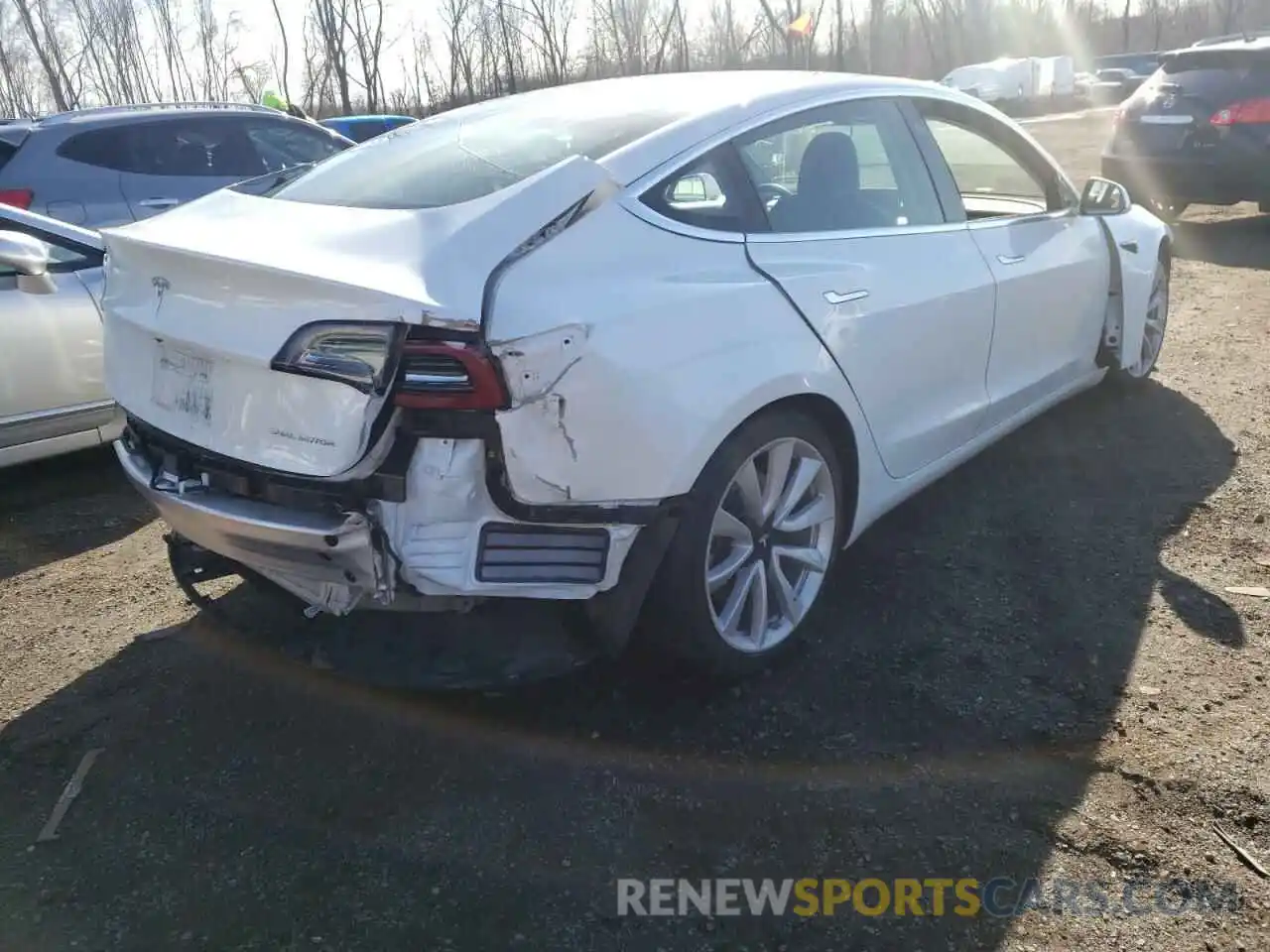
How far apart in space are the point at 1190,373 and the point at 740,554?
3.79m

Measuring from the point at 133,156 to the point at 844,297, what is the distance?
631cm

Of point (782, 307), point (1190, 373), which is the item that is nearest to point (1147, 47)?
point (1190, 373)

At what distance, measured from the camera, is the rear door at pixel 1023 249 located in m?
3.81

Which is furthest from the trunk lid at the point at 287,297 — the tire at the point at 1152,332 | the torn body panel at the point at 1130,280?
the tire at the point at 1152,332

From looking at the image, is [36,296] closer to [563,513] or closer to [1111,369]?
[563,513]

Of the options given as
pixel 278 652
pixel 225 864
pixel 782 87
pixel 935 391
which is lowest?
pixel 225 864

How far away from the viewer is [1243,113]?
8.56 metres

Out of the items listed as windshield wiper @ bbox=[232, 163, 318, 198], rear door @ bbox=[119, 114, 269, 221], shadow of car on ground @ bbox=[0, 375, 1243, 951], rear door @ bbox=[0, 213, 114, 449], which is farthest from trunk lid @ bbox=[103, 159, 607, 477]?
rear door @ bbox=[119, 114, 269, 221]

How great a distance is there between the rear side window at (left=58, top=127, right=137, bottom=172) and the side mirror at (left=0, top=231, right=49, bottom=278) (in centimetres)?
325

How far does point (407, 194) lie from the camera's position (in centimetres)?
280

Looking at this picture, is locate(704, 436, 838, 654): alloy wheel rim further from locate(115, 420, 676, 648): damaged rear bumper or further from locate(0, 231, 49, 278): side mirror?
locate(0, 231, 49, 278): side mirror

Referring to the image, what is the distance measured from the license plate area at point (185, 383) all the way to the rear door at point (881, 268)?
1.38 m

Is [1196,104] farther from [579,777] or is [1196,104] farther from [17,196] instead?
[17,196]

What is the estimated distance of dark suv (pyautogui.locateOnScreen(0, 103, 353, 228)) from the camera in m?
7.11
